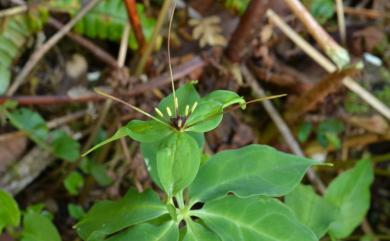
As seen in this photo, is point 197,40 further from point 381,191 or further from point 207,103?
point 207,103

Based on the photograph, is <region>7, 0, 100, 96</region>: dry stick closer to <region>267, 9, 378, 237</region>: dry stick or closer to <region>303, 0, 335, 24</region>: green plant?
<region>267, 9, 378, 237</region>: dry stick

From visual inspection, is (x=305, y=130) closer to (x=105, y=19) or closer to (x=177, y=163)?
(x=105, y=19)

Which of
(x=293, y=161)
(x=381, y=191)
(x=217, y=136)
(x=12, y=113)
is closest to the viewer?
(x=293, y=161)

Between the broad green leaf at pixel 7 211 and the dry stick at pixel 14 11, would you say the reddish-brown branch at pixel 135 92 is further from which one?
the broad green leaf at pixel 7 211

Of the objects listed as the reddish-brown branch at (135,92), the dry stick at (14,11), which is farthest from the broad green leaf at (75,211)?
the dry stick at (14,11)

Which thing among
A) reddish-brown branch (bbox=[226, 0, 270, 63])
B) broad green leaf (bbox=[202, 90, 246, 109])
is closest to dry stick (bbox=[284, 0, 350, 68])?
reddish-brown branch (bbox=[226, 0, 270, 63])

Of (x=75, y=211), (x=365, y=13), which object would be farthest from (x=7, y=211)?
(x=365, y=13)

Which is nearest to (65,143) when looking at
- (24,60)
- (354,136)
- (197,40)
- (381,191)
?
(24,60)
